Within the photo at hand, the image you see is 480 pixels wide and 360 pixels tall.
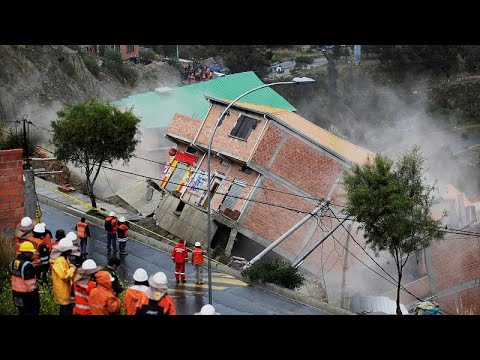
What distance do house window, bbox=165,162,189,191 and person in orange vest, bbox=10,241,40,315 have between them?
2111 centimetres

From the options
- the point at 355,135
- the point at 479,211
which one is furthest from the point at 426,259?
the point at 355,135

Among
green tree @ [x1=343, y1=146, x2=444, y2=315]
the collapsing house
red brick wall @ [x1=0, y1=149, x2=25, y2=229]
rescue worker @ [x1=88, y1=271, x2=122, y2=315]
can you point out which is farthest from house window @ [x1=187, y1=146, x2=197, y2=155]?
rescue worker @ [x1=88, y1=271, x2=122, y2=315]

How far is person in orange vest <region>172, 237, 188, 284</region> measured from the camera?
16594mm

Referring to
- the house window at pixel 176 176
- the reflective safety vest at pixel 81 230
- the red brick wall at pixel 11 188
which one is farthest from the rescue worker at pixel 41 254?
the house window at pixel 176 176

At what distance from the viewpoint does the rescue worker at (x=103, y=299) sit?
7891 millimetres

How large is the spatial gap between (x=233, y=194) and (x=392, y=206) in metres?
9.79

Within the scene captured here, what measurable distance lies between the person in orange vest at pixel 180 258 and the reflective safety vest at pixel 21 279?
25.6 ft

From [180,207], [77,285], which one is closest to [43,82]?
[180,207]

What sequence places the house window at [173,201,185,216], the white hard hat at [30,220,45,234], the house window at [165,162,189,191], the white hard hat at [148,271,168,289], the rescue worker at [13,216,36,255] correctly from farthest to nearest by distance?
1. the house window at [165,162,189,191]
2. the house window at [173,201,185,216]
3. the white hard hat at [30,220,45,234]
4. the rescue worker at [13,216,36,255]
5. the white hard hat at [148,271,168,289]

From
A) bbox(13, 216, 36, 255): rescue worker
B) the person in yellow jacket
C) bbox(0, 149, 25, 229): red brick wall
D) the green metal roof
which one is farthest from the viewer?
the green metal roof

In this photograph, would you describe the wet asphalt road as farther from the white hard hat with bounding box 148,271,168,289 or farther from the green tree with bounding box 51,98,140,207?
the white hard hat with bounding box 148,271,168,289

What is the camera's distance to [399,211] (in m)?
19.1

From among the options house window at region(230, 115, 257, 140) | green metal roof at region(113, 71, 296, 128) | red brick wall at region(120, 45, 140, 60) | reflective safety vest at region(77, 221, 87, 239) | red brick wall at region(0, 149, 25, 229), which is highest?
red brick wall at region(120, 45, 140, 60)

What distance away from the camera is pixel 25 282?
8.80 m
